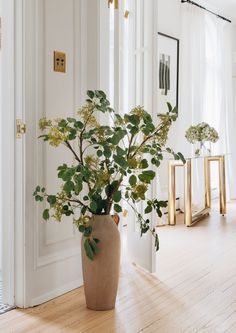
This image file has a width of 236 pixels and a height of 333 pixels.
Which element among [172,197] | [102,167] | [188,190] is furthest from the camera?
[172,197]

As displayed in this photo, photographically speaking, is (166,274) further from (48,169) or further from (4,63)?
(4,63)

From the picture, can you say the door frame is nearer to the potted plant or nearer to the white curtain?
the potted plant

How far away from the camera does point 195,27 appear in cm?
586

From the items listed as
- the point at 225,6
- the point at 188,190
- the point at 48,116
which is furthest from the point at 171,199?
the point at 225,6

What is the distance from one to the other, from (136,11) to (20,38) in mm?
1192

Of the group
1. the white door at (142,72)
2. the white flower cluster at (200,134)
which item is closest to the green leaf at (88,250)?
the white door at (142,72)

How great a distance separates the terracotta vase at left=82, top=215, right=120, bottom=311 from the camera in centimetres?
239

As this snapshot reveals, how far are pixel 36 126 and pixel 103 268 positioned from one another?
860 mm

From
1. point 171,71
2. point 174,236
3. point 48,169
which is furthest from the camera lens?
point 171,71

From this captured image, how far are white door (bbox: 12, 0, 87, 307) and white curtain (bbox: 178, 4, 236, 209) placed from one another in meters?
3.11

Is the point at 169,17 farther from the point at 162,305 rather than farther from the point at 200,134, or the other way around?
the point at 162,305

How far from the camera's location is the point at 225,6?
630 centimetres

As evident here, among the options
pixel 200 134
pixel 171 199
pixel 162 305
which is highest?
pixel 200 134

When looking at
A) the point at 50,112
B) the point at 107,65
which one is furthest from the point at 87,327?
the point at 107,65
